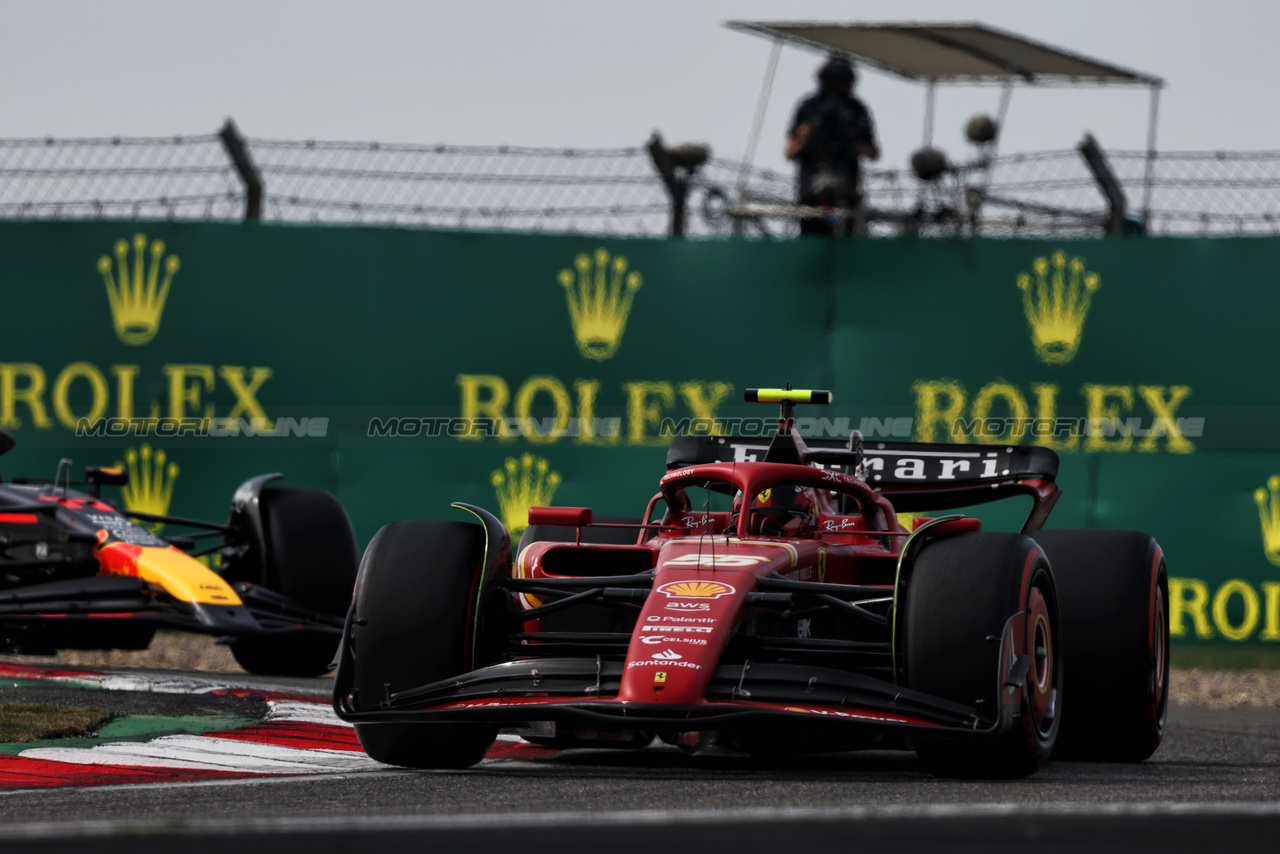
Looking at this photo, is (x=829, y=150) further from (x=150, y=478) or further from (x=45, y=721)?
(x=45, y=721)

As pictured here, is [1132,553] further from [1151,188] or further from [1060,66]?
[1060,66]

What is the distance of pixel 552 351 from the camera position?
12.3 m

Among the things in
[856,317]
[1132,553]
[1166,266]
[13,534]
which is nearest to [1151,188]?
[1166,266]

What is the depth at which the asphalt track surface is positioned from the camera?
3951 millimetres

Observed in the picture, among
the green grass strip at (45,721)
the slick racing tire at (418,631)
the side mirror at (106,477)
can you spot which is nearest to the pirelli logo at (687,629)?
the slick racing tire at (418,631)

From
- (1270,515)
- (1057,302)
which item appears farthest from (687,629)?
(1057,302)

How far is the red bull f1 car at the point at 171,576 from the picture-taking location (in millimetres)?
9477

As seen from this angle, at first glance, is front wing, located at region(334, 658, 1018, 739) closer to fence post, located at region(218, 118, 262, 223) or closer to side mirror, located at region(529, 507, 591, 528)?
side mirror, located at region(529, 507, 591, 528)

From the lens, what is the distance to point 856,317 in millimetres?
12203

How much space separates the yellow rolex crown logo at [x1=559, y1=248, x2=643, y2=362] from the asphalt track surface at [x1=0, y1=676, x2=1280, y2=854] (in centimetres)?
560

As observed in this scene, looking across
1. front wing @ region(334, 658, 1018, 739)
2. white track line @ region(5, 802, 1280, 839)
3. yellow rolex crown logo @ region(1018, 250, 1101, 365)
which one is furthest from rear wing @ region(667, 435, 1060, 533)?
yellow rolex crown logo @ region(1018, 250, 1101, 365)

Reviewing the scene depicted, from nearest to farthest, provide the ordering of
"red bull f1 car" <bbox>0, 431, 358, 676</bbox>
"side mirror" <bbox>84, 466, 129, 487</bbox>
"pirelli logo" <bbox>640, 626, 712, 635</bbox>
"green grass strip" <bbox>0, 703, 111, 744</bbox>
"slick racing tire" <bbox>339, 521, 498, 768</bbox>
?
1. "pirelli logo" <bbox>640, 626, 712, 635</bbox>
2. "slick racing tire" <bbox>339, 521, 498, 768</bbox>
3. "green grass strip" <bbox>0, 703, 111, 744</bbox>
4. "red bull f1 car" <bbox>0, 431, 358, 676</bbox>
5. "side mirror" <bbox>84, 466, 129, 487</bbox>

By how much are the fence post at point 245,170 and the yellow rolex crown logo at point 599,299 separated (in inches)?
81.3

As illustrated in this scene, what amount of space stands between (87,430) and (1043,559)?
7.76 m
